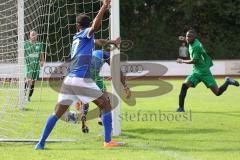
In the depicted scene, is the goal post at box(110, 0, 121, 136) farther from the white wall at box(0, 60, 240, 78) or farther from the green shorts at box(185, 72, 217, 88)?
the white wall at box(0, 60, 240, 78)

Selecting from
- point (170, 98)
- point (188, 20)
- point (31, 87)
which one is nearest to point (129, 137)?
point (31, 87)

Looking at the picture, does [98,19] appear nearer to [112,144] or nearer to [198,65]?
[112,144]

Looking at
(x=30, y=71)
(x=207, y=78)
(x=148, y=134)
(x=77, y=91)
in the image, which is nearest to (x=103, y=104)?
(x=77, y=91)

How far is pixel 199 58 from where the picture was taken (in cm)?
1395

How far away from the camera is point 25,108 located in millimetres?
14320

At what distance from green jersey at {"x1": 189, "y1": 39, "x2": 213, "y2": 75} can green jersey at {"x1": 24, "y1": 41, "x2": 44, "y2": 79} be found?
3.62 meters

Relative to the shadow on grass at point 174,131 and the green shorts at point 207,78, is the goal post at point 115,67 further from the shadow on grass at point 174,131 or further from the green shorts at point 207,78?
the green shorts at point 207,78

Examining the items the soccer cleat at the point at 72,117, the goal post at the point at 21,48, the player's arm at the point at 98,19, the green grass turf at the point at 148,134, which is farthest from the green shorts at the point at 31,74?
the player's arm at the point at 98,19

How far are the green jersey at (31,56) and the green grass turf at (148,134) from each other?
0.97 m

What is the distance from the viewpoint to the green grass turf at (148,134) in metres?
8.35

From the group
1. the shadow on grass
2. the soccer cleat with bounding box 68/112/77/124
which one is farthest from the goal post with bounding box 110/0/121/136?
the soccer cleat with bounding box 68/112/77/124

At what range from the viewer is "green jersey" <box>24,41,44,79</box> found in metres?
13.9

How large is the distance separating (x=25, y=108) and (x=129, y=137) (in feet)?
16.1

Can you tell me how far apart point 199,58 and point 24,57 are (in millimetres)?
4129
